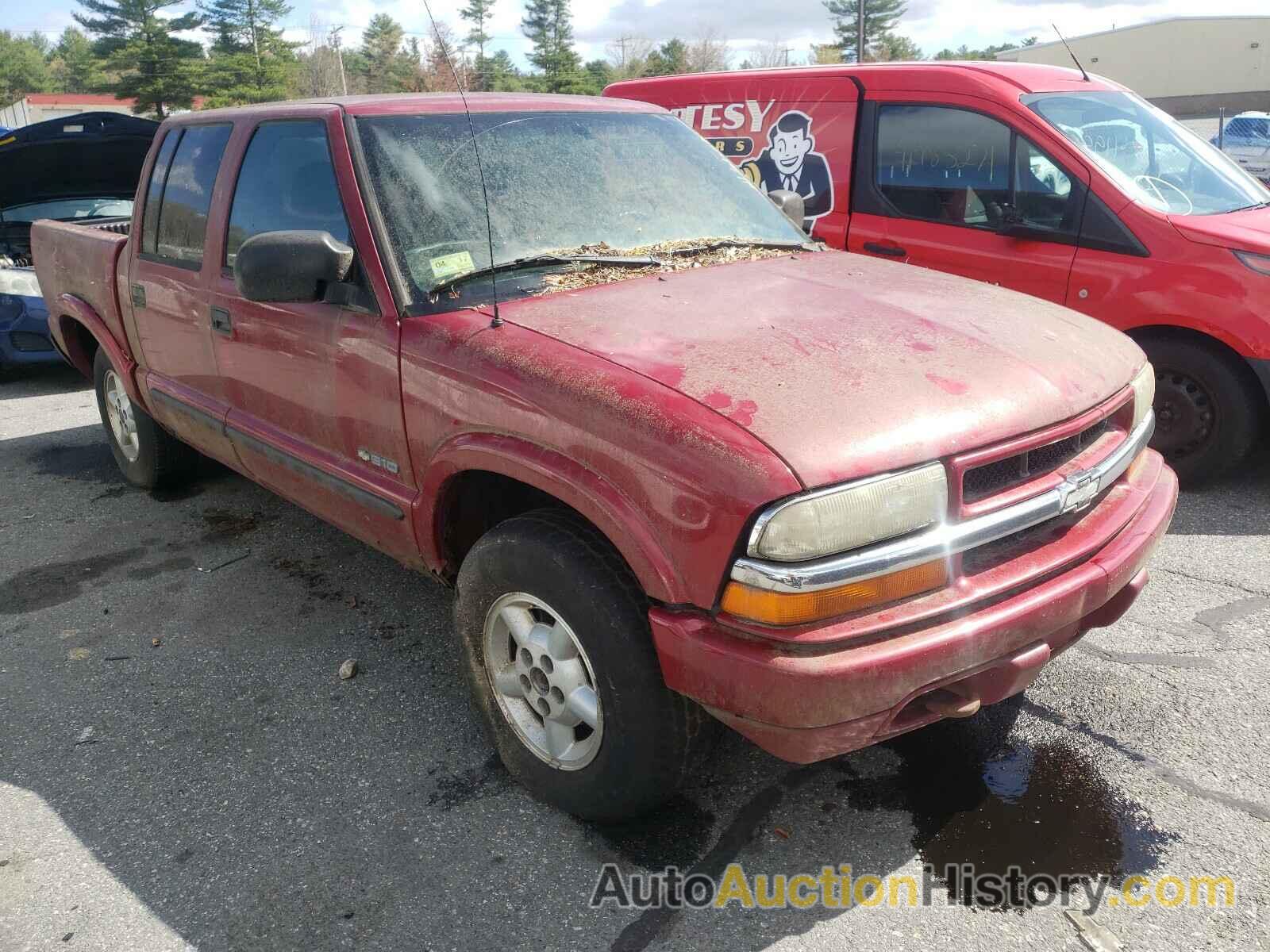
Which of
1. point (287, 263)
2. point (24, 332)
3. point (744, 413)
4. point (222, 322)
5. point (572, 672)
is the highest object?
point (287, 263)

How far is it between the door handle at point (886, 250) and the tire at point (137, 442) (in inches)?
154

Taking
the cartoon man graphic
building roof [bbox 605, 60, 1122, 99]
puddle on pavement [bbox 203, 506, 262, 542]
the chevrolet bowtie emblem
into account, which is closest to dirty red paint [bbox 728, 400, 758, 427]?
the chevrolet bowtie emblem

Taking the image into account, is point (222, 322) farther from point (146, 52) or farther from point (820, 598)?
point (146, 52)

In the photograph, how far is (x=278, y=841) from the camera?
2.60 m

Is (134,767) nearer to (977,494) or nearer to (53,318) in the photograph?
(977,494)

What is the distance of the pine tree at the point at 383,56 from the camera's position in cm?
5247

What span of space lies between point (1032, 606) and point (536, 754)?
1344 millimetres

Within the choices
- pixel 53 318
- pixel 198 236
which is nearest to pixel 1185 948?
pixel 198 236

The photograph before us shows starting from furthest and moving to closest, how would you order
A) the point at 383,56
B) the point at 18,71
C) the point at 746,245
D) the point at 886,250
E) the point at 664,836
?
1. the point at 18,71
2. the point at 383,56
3. the point at 886,250
4. the point at 746,245
5. the point at 664,836

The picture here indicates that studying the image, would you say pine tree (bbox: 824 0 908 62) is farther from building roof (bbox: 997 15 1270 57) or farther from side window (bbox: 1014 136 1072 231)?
side window (bbox: 1014 136 1072 231)

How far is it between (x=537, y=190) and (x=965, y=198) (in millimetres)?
3102

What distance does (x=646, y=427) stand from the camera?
7.07ft

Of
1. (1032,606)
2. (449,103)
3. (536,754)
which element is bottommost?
(536,754)

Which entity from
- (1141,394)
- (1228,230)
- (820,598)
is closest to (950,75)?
(1228,230)
